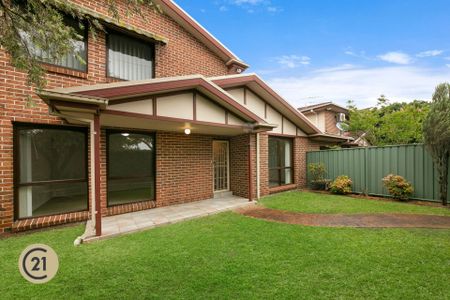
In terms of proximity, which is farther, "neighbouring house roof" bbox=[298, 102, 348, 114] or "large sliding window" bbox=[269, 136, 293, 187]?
"neighbouring house roof" bbox=[298, 102, 348, 114]

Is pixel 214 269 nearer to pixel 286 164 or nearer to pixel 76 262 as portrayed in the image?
pixel 76 262

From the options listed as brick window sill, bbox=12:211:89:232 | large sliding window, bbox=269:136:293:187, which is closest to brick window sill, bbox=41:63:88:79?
brick window sill, bbox=12:211:89:232

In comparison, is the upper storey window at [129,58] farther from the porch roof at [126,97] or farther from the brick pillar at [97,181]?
the brick pillar at [97,181]

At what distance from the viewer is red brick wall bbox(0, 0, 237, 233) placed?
528cm

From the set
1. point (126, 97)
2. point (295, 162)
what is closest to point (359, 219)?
point (295, 162)

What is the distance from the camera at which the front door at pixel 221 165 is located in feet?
31.9

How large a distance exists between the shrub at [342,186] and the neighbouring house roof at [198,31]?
6974 mm

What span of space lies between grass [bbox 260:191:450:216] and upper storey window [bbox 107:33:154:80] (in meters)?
6.44

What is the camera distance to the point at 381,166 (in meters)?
9.25

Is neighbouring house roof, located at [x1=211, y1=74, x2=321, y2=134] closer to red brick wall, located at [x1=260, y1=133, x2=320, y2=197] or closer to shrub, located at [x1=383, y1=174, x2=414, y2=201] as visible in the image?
red brick wall, located at [x1=260, y1=133, x2=320, y2=197]

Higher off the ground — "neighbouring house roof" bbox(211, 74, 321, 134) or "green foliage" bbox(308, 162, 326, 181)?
"neighbouring house roof" bbox(211, 74, 321, 134)

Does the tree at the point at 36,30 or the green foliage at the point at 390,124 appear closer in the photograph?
the tree at the point at 36,30

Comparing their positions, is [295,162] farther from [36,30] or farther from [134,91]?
[36,30]

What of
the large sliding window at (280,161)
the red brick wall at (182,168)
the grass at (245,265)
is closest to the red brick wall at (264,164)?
the large sliding window at (280,161)
